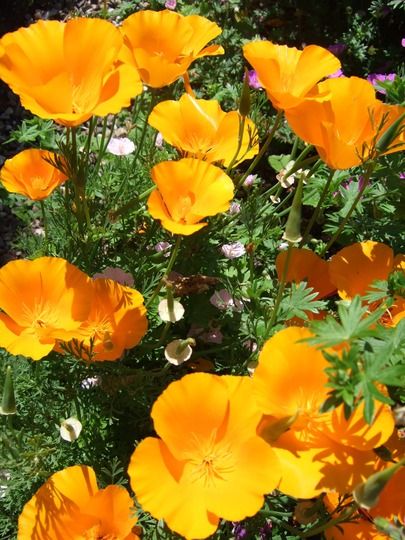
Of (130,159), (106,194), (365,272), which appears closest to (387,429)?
(365,272)

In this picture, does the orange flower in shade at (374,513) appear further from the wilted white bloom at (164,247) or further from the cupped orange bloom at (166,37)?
the cupped orange bloom at (166,37)

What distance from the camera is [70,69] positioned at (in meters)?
1.42

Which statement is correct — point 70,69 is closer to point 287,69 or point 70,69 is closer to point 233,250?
point 287,69

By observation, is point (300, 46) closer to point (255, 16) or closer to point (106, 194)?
point (255, 16)

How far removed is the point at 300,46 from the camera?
3184mm

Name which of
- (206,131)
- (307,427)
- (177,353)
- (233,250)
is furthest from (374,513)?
(206,131)

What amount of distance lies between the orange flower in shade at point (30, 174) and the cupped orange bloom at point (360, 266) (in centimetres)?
75

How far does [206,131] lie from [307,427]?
79cm

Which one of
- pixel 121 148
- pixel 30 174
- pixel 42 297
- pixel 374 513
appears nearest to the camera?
pixel 374 513

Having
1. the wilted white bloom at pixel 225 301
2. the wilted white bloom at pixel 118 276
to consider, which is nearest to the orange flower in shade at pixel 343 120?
the wilted white bloom at pixel 225 301

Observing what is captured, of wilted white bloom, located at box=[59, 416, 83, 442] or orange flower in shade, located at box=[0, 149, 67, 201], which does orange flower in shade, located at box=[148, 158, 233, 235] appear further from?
wilted white bloom, located at box=[59, 416, 83, 442]

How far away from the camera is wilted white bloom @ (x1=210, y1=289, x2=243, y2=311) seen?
166cm

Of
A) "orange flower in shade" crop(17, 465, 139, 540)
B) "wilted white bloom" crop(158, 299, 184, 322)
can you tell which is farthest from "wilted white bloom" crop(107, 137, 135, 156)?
"orange flower in shade" crop(17, 465, 139, 540)

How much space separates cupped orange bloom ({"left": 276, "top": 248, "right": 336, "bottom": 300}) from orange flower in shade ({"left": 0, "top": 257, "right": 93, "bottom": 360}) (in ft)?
1.85
